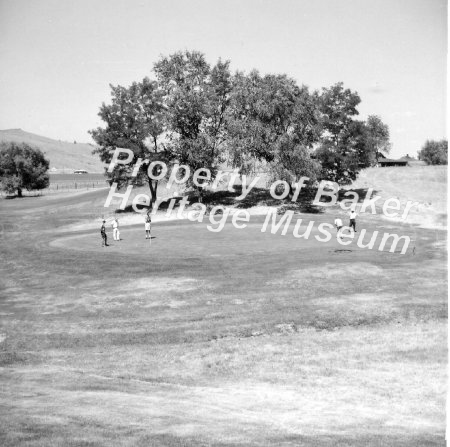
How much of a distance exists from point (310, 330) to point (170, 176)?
135 feet

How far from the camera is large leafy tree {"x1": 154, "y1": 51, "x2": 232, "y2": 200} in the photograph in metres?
57.3

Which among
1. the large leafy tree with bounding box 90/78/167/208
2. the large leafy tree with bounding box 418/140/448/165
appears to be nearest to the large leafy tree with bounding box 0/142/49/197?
the large leafy tree with bounding box 90/78/167/208

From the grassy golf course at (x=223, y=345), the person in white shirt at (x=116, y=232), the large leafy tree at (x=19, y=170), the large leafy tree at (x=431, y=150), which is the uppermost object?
the large leafy tree at (x=431, y=150)

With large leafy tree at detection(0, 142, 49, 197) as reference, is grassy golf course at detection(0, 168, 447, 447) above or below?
below

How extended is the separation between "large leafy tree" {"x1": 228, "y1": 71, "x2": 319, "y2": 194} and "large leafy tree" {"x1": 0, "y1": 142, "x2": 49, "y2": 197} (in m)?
47.7

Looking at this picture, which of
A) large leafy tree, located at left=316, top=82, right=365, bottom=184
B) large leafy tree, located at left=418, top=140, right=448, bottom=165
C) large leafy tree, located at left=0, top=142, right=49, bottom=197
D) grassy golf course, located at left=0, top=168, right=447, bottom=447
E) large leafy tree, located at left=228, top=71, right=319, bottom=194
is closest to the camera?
grassy golf course, located at left=0, top=168, right=447, bottom=447

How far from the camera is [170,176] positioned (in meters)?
59.0

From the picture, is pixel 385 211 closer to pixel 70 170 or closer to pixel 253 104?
pixel 253 104

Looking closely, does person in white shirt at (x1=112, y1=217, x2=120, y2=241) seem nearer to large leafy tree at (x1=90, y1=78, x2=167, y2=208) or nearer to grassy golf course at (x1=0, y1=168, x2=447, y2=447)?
grassy golf course at (x1=0, y1=168, x2=447, y2=447)

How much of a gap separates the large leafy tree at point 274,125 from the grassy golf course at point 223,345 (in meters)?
21.5

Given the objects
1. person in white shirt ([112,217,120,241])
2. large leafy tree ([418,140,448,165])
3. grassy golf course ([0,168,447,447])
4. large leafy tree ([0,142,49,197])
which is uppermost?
large leafy tree ([418,140,448,165])

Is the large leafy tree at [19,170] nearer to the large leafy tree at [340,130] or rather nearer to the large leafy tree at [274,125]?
the large leafy tree at [274,125]

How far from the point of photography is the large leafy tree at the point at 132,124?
190 ft

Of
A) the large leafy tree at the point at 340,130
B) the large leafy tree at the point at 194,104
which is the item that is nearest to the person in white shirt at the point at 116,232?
the large leafy tree at the point at 194,104
